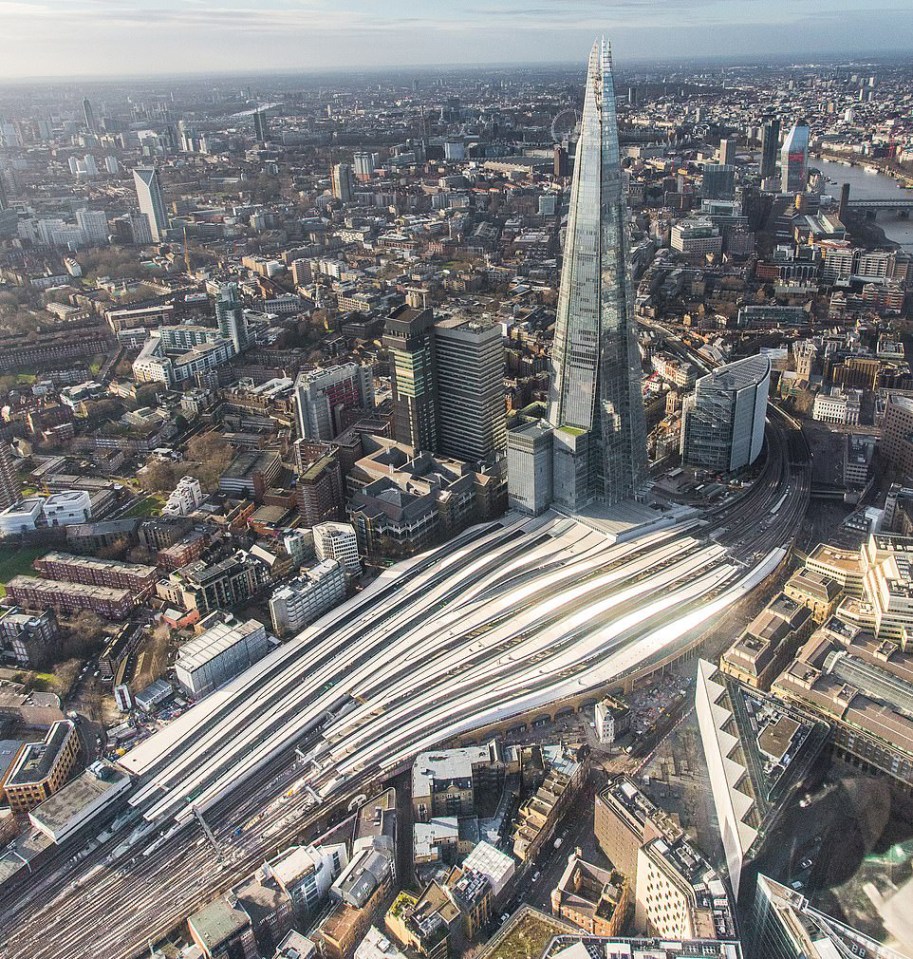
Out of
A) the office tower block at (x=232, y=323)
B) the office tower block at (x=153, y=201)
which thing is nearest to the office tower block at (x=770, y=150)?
the office tower block at (x=153, y=201)

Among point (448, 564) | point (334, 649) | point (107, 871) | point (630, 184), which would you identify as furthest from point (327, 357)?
point (630, 184)

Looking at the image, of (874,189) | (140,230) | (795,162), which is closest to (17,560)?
(140,230)

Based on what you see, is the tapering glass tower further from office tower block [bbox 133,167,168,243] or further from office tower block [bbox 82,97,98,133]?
office tower block [bbox 82,97,98,133]

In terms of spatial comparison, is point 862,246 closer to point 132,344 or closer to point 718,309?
point 718,309

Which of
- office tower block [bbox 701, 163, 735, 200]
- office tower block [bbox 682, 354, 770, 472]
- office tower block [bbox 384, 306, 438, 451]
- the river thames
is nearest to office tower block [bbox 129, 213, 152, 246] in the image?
office tower block [bbox 701, 163, 735, 200]

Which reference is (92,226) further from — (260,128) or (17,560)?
(17,560)

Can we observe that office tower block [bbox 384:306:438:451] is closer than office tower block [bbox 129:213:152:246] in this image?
Yes
